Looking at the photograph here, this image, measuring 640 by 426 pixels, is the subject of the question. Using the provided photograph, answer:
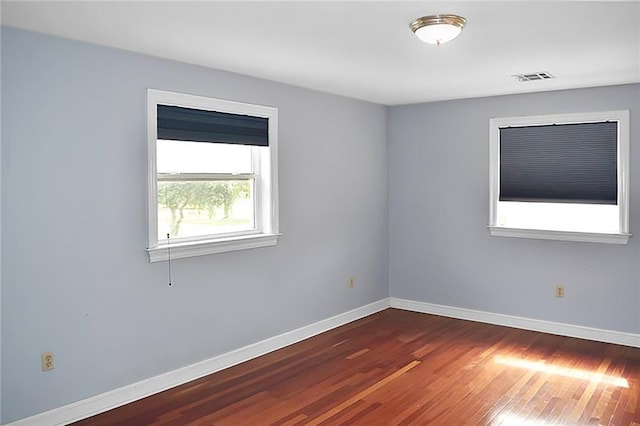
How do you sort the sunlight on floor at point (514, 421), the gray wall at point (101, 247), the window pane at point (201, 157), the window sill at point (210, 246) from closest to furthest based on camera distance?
the gray wall at point (101, 247) < the sunlight on floor at point (514, 421) < the window sill at point (210, 246) < the window pane at point (201, 157)

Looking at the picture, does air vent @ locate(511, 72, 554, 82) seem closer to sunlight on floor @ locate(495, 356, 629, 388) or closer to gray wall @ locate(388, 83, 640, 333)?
gray wall @ locate(388, 83, 640, 333)

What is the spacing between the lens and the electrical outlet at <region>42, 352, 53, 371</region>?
313cm

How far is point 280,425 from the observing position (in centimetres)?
324

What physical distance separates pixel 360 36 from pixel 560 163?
2861 millimetres

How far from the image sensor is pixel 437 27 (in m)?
2.80

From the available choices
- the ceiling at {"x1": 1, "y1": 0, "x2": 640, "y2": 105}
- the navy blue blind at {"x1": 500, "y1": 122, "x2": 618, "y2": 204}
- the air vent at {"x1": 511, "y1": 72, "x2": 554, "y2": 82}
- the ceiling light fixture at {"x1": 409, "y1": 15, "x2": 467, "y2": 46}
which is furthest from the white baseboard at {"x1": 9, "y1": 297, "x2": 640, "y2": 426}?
the ceiling light fixture at {"x1": 409, "y1": 15, "x2": 467, "y2": 46}

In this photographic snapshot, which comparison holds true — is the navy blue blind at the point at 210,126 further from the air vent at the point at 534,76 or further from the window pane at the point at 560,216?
the window pane at the point at 560,216

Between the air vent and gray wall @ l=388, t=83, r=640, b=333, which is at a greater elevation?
the air vent

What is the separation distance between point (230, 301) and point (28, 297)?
5.07 feet

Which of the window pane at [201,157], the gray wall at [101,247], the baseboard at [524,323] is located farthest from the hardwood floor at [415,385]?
the window pane at [201,157]

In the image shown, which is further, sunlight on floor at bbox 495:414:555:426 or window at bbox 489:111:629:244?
window at bbox 489:111:629:244

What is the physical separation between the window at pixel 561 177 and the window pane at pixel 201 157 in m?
2.62

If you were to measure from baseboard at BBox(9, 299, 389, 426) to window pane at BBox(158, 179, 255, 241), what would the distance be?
99 centimetres

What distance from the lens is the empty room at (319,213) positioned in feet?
9.91
